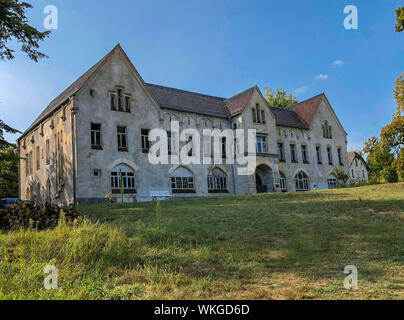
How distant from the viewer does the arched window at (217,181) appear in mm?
34094

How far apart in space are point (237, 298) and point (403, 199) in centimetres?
1282

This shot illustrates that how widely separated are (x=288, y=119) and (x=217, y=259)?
38.9 metres

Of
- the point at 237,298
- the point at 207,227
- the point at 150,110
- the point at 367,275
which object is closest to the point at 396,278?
the point at 367,275

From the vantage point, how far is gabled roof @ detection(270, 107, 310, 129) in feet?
139

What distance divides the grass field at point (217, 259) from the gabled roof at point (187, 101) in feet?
76.4

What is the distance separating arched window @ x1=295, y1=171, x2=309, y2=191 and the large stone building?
12 cm

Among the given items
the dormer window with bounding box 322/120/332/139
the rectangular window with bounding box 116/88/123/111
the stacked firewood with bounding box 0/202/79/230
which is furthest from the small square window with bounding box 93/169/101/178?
the dormer window with bounding box 322/120/332/139

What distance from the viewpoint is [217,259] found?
7328 millimetres

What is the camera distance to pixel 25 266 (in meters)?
6.70

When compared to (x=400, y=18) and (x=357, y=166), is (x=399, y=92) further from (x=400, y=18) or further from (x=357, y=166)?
(x=357, y=166)
